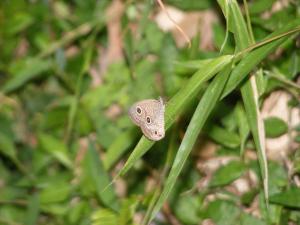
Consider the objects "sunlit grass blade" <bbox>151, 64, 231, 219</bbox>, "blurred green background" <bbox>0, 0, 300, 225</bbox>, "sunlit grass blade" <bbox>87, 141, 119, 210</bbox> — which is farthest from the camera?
"sunlit grass blade" <bbox>87, 141, 119, 210</bbox>

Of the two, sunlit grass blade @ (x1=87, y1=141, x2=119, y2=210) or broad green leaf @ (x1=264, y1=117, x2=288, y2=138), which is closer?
broad green leaf @ (x1=264, y1=117, x2=288, y2=138)

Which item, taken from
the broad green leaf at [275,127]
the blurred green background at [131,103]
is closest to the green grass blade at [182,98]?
the blurred green background at [131,103]

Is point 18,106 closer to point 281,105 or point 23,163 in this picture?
point 23,163

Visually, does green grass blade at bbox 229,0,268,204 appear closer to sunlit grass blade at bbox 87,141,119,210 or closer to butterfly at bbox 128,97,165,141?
butterfly at bbox 128,97,165,141

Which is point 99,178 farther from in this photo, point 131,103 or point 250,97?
point 250,97

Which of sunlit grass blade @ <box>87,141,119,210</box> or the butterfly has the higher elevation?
the butterfly

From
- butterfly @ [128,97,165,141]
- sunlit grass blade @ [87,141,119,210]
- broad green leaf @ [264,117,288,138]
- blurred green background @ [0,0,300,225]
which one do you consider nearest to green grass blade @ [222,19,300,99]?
blurred green background @ [0,0,300,225]

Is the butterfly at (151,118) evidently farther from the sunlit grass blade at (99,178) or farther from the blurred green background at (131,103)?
the sunlit grass blade at (99,178)
